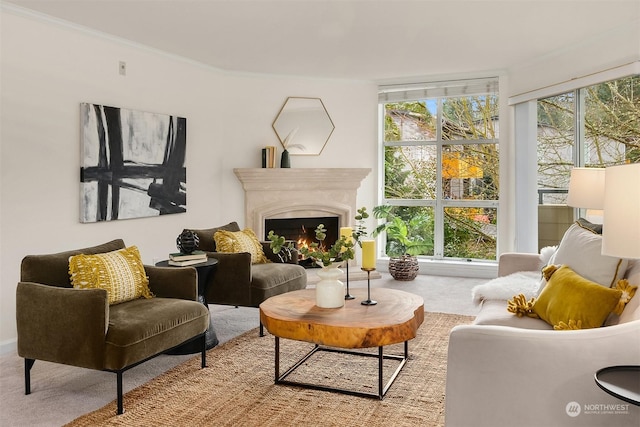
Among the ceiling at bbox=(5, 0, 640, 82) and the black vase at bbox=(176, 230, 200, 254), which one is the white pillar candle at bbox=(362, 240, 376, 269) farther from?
the ceiling at bbox=(5, 0, 640, 82)

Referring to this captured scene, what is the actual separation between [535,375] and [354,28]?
3326 millimetres

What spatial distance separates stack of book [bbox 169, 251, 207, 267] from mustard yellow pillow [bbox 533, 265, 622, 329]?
7.23ft

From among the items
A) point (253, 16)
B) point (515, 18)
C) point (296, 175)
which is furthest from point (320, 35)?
point (296, 175)

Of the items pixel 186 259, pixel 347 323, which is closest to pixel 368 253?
pixel 347 323

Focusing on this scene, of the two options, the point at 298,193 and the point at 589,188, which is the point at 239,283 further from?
the point at 589,188

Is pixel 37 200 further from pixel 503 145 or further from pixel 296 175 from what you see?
pixel 503 145

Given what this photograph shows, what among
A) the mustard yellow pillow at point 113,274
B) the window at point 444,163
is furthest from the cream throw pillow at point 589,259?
the window at point 444,163

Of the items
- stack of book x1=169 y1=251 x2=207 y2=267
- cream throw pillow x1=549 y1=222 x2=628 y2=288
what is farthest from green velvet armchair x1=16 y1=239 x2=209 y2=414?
cream throw pillow x1=549 y1=222 x2=628 y2=288

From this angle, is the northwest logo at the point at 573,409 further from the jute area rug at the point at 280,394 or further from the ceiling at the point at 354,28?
the ceiling at the point at 354,28

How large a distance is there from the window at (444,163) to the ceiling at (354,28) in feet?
2.59

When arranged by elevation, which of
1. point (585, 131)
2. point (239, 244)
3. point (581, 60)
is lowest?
point (239, 244)

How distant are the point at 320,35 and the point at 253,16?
0.72 m

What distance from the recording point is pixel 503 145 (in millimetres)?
6031

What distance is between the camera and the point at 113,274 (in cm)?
309
